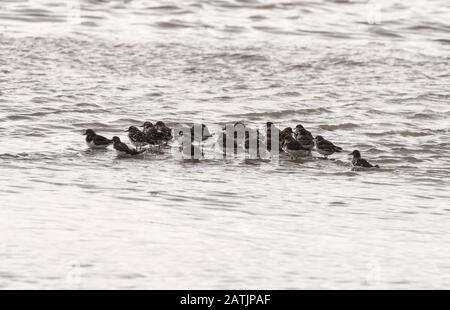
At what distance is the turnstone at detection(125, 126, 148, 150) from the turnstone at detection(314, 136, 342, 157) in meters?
2.16

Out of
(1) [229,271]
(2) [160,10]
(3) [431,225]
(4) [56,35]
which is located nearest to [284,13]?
(2) [160,10]

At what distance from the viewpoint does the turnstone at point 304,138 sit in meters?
13.5

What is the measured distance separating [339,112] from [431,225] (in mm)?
6735

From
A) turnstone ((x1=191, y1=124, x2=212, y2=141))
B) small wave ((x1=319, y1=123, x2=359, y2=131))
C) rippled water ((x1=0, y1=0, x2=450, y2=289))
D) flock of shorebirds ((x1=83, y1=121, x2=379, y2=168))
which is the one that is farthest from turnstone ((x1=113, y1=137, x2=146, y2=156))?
small wave ((x1=319, y1=123, x2=359, y2=131))

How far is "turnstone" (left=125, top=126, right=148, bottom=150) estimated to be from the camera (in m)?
13.4

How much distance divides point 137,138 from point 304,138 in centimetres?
213

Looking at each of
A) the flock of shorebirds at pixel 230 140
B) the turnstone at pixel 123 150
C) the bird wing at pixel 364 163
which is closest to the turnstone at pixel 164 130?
the flock of shorebirds at pixel 230 140

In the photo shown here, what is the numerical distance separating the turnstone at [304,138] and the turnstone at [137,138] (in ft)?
6.52

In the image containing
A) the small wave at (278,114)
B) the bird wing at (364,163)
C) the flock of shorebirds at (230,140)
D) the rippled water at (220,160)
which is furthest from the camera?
the small wave at (278,114)

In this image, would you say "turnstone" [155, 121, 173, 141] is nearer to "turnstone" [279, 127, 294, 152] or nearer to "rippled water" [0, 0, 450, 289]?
"rippled water" [0, 0, 450, 289]

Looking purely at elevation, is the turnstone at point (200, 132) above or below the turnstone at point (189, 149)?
above

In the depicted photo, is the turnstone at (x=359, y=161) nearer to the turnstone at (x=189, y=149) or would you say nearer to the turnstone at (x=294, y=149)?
the turnstone at (x=294, y=149)

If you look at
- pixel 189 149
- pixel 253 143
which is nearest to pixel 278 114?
pixel 253 143

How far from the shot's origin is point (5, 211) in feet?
31.9
